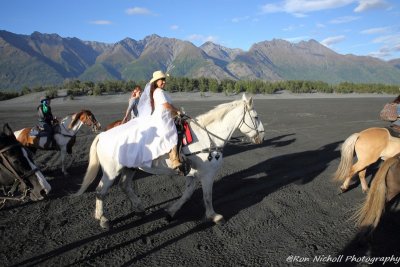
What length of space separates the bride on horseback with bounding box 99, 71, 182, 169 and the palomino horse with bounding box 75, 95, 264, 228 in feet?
0.67

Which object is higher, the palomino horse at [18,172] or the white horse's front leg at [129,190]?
the palomino horse at [18,172]

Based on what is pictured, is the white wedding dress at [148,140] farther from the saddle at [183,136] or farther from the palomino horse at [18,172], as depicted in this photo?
the palomino horse at [18,172]

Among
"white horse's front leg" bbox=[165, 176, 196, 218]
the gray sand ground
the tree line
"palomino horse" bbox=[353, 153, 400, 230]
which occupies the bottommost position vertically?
the gray sand ground

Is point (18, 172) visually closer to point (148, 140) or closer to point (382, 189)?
point (148, 140)

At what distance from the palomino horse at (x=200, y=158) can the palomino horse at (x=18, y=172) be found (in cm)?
132

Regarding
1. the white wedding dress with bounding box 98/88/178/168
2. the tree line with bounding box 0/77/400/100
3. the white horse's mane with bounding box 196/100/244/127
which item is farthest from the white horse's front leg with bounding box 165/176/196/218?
the tree line with bounding box 0/77/400/100

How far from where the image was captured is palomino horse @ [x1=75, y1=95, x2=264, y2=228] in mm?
5094

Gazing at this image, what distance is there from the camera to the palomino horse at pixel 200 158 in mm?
5094

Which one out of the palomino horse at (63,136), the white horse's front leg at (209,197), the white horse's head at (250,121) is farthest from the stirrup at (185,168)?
the palomino horse at (63,136)

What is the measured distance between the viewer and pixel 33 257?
4.35 m

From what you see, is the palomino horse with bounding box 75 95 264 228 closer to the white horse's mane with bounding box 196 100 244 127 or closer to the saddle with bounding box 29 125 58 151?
the white horse's mane with bounding box 196 100 244 127

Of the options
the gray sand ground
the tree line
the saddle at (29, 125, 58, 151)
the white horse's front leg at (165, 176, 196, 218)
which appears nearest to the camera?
the gray sand ground

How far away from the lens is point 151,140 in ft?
16.1

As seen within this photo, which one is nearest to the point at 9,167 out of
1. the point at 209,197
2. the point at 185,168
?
the point at 185,168
